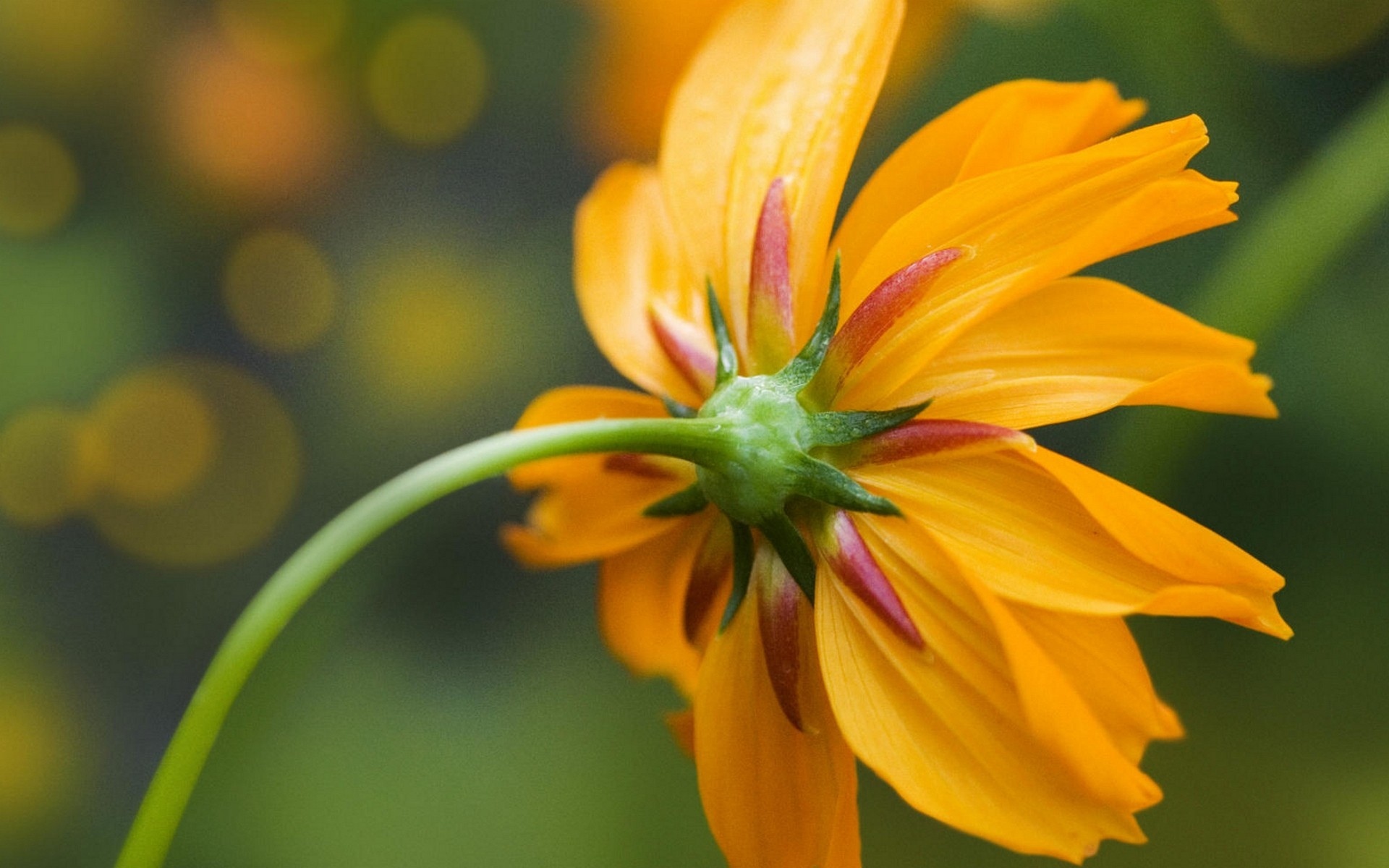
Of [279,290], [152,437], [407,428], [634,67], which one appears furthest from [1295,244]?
[152,437]

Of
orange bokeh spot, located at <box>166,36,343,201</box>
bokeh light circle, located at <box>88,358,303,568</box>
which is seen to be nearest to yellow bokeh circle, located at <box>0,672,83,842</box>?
Result: bokeh light circle, located at <box>88,358,303,568</box>

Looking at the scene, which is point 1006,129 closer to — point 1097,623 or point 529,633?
point 1097,623

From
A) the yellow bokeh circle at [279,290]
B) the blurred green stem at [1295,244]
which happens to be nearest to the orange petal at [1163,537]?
the blurred green stem at [1295,244]

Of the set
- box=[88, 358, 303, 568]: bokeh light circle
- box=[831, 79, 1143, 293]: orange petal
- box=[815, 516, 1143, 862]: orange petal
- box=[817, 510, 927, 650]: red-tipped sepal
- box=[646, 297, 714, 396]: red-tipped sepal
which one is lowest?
box=[88, 358, 303, 568]: bokeh light circle

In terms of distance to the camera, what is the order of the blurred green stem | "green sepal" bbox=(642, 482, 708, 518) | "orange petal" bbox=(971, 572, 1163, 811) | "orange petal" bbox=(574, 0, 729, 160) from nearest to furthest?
"orange petal" bbox=(971, 572, 1163, 811) < "green sepal" bbox=(642, 482, 708, 518) < the blurred green stem < "orange petal" bbox=(574, 0, 729, 160)

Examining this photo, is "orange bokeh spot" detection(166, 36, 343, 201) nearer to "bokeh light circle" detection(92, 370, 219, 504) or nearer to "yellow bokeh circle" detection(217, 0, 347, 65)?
"yellow bokeh circle" detection(217, 0, 347, 65)

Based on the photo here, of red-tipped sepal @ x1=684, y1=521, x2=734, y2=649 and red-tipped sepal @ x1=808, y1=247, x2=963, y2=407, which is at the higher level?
red-tipped sepal @ x1=808, y1=247, x2=963, y2=407

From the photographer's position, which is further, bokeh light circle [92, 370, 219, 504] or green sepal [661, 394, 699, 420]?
bokeh light circle [92, 370, 219, 504]

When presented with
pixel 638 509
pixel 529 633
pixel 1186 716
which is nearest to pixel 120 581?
pixel 529 633

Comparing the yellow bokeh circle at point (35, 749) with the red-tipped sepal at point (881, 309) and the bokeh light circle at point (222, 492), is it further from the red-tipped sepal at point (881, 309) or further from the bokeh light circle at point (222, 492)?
the red-tipped sepal at point (881, 309)
